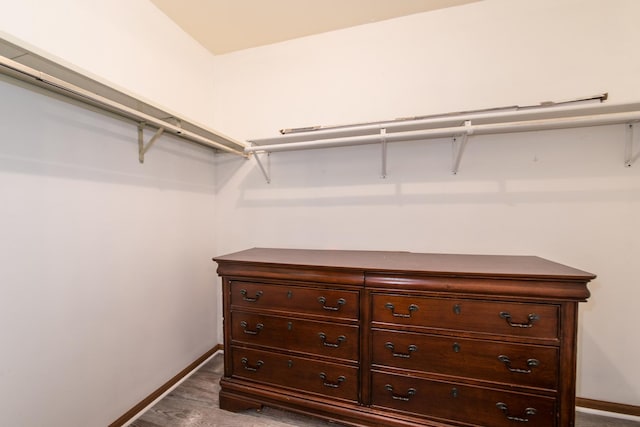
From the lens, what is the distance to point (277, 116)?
2.01 meters

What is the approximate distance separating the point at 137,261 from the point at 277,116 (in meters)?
1.42

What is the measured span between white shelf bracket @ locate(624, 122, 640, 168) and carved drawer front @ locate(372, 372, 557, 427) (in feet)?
4.52

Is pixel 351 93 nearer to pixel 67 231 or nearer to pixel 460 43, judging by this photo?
pixel 460 43

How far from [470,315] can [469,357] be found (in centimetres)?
20

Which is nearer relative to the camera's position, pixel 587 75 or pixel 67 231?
pixel 67 231

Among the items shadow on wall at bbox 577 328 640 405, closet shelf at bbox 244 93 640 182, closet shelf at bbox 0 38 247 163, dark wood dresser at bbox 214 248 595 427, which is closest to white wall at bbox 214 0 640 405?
shadow on wall at bbox 577 328 640 405

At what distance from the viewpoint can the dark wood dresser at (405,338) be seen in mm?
1091

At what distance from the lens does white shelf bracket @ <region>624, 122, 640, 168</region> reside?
4.59 feet

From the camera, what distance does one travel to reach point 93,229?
130 cm

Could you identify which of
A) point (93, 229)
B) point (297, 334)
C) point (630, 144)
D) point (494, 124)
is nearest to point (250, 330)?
point (297, 334)

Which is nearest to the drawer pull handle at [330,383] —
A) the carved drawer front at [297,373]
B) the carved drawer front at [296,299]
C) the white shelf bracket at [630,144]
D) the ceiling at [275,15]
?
the carved drawer front at [297,373]

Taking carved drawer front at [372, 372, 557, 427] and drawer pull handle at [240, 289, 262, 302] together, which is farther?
drawer pull handle at [240, 289, 262, 302]

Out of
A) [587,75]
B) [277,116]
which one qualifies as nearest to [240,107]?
[277,116]

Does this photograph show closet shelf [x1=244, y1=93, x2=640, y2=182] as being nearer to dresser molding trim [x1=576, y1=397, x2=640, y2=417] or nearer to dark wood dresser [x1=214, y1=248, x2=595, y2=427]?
dark wood dresser [x1=214, y1=248, x2=595, y2=427]
